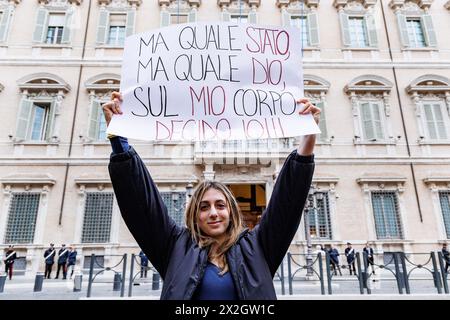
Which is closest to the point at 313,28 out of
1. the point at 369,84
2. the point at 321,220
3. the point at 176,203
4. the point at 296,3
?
the point at 296,3

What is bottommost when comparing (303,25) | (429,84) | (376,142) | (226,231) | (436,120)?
(226,231)

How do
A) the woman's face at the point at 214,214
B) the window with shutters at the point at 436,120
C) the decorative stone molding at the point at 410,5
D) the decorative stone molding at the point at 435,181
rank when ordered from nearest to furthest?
the woman's face at the point at 214,214 → the decorative stone molding at the point at 435,181 → the window with shutters at the point at 436,120 → the decorative stone molding at the point at 410,5

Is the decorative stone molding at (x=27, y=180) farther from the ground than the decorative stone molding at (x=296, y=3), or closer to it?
closer to it

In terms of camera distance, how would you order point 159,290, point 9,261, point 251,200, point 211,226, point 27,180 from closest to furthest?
point 211,226 < point 159,290 < point 9,261 < point 27,180 < point 251,200

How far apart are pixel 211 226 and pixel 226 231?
0.30 ft

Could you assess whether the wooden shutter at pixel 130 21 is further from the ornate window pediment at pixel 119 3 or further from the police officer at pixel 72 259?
the police officer at pixel 72 259

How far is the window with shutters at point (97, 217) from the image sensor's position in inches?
518

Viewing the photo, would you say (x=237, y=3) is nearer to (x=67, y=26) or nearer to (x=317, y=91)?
(x=317, y=91)

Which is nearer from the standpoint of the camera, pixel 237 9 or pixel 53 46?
pixel 53 46

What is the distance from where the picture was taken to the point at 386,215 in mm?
13625

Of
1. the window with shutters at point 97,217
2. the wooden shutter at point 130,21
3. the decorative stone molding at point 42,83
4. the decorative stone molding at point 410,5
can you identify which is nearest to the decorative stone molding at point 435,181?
the decorative stone molding at point 410,5

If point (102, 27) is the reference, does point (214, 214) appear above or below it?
below

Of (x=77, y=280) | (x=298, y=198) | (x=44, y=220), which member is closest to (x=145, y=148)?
(x=44, y=220)

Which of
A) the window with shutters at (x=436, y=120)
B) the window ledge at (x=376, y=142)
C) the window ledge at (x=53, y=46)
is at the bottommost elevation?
the window ledge at (x=376, y=142)
